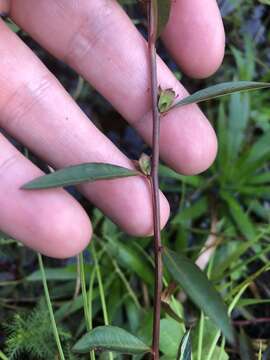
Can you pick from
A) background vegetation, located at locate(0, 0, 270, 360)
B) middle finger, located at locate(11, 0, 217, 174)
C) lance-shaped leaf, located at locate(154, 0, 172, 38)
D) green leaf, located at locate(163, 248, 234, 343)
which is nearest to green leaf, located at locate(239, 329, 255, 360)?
background vegetation, located at locate(0, 0, 270, 360)

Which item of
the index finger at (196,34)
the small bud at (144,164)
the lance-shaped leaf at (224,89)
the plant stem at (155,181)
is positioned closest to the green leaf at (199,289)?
the plant stem at (155,181)

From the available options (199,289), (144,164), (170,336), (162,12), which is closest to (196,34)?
(162,12)

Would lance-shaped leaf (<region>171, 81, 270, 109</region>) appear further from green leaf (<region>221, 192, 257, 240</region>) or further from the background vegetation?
green leaf (<region>221, 192, 257, 240</region>)

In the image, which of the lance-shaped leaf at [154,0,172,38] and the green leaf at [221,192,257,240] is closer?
the lance-shaped leaf at [154,0,172,38]

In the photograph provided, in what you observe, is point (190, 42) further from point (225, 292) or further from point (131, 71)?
point (225, 292)

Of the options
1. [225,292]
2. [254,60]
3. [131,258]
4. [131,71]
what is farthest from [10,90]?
[254,60]

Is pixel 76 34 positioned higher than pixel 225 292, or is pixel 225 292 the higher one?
pixel 76 34

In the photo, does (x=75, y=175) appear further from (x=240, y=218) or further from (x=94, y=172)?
(x=240, y=218)
